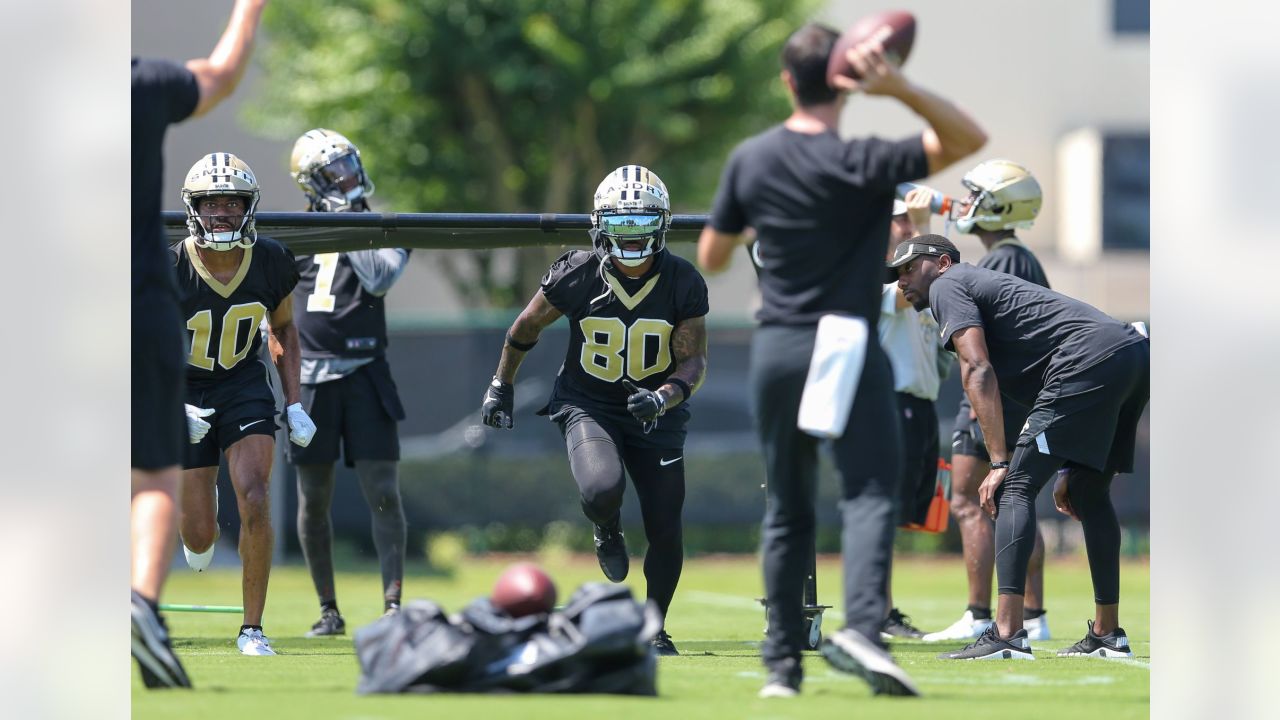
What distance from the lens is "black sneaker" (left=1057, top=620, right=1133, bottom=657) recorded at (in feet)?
25.7

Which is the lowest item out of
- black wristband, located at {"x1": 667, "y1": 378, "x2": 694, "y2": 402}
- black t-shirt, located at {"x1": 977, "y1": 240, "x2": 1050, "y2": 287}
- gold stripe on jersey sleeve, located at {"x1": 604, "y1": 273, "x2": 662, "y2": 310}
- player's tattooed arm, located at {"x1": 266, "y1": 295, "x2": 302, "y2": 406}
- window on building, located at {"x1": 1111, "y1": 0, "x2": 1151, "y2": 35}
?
black wristband, located at {"x1": 667, "y1": 378, "x2": 694, "y2": 402}

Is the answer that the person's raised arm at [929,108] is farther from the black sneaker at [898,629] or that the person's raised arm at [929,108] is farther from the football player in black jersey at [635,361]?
the black sneaker at [898,629]

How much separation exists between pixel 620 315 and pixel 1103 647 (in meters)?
2.73

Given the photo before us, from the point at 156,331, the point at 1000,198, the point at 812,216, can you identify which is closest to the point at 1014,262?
the point at 1000,198

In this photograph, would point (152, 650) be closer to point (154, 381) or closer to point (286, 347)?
point (154, 381)

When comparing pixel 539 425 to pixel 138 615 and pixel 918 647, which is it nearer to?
pixel 918 647

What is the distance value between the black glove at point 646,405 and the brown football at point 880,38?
213cm

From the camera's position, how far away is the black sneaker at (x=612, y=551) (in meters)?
7.76

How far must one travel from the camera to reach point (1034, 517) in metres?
7.51

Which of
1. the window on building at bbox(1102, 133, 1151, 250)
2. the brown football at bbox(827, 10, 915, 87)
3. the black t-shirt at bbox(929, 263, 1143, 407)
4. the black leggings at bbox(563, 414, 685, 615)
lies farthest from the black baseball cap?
the window on building at bbox(1102, 133, 1151, 250)

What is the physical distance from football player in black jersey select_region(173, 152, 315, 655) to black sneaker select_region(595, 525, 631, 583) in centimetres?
150

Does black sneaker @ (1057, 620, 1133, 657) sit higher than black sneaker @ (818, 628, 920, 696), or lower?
lower

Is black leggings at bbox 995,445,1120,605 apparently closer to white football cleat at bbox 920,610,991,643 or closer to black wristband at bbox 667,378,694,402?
white football cleat at bbox 920,610,991,643
